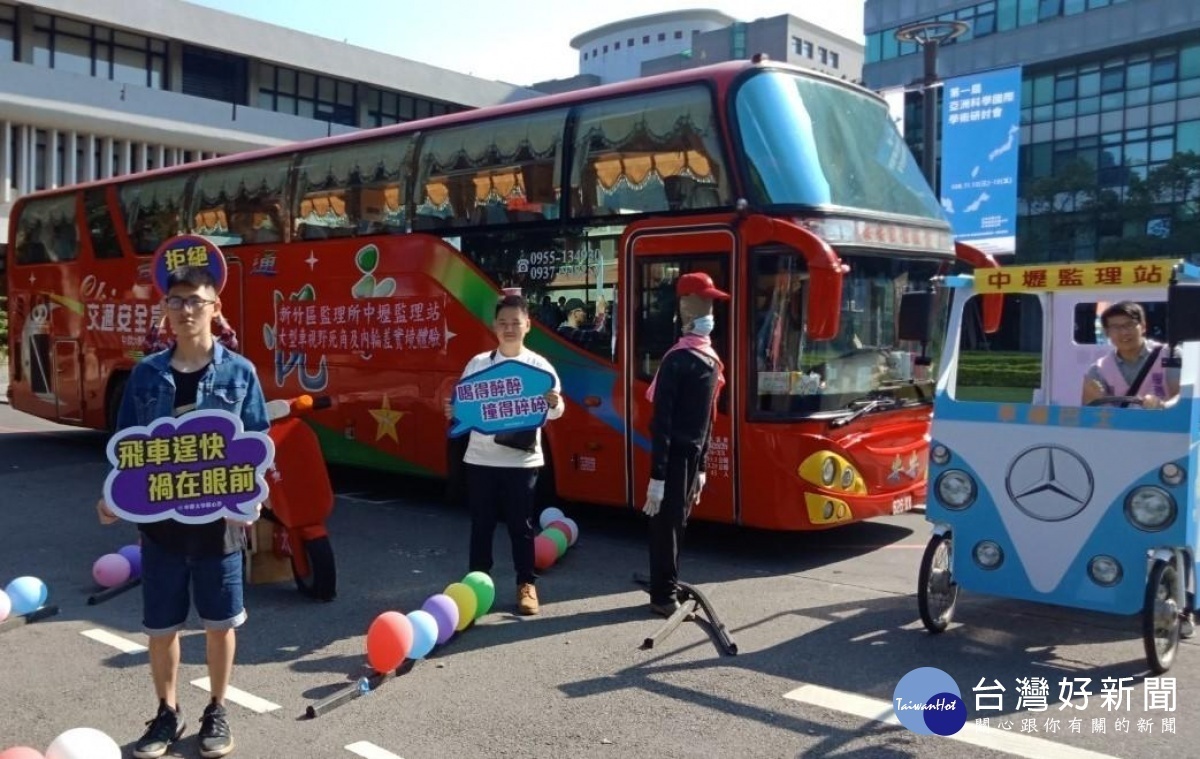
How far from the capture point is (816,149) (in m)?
7.63

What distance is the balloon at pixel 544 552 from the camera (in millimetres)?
7375

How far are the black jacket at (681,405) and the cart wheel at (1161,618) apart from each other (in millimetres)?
2388

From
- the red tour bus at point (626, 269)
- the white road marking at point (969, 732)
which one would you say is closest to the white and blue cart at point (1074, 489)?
the white road marking at point (969, 732)

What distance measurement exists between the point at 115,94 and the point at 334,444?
984 inches

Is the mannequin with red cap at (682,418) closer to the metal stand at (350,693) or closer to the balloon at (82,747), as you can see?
the metal stand at (350,693)

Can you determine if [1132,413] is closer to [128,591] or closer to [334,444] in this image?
[128,591]

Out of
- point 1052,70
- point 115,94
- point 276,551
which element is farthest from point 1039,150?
point 276,551

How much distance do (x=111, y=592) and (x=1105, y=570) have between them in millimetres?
5777

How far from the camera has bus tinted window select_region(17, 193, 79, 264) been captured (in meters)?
13.9

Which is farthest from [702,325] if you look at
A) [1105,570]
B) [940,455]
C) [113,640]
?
[113,640]

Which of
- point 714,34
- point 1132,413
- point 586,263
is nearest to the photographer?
point 1132,413

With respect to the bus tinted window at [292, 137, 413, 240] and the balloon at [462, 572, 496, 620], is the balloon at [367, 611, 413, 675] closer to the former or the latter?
the balloon at [462, 572, 496, 620]

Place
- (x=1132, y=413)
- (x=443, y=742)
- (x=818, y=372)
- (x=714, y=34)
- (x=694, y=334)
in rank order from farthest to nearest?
1. (x=714, y=34)
2. (x=818, y=372)
3. (x=694, y=334)
4. (x=1132, y=413)
5. (x=443, y=742)

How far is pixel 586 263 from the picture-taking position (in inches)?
334
